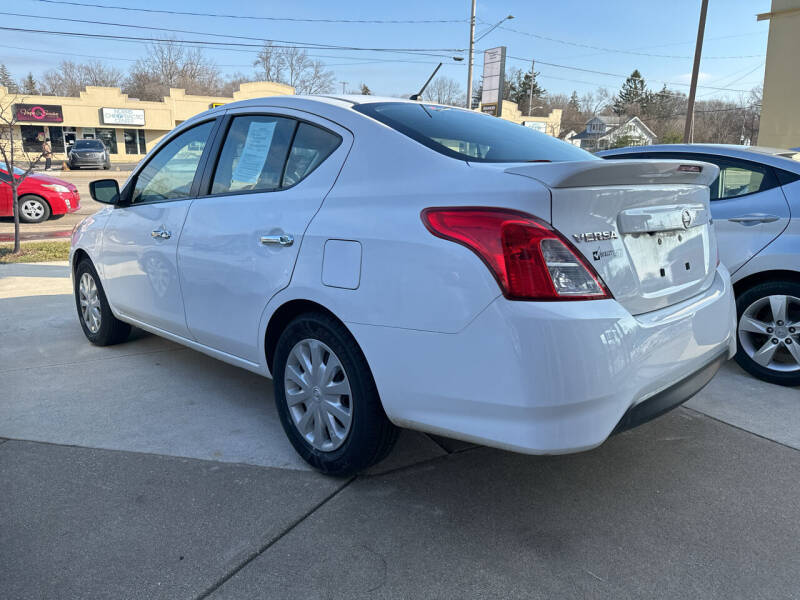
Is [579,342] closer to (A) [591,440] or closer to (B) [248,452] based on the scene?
(A) [591,440]

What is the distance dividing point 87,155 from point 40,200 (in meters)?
24.6

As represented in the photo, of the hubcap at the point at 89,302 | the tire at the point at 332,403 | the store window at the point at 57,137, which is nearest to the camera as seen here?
the tire at the point at 332,403

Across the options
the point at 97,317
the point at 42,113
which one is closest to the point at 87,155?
the point at 42,113

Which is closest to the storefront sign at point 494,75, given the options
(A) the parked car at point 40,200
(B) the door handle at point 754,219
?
(A) the parked car at point 40,200

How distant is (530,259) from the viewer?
1.98 meters

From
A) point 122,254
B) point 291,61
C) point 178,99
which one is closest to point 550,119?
point 291,61

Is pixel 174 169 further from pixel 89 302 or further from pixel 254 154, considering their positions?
pixel 89 302

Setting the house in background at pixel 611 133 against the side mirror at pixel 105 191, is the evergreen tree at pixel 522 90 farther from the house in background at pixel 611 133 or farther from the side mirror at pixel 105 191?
the side mirror at pixel 105 191

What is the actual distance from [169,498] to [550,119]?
70.4 metres

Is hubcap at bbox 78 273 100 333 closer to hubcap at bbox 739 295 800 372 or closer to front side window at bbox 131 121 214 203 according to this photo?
front side window at bbox 131 121 214 203

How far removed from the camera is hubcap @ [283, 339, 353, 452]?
2574mm

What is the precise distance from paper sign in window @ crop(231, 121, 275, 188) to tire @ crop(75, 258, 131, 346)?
6.22 feet

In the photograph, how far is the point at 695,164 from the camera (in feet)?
8.25

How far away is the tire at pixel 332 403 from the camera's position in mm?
2447
